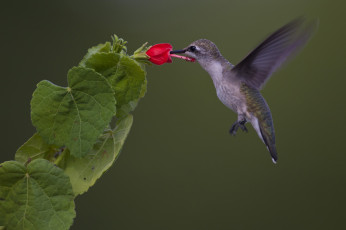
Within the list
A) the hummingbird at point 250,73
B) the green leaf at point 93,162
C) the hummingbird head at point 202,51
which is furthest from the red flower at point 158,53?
the hummingbird head at point 202,51

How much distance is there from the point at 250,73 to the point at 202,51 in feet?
0.58

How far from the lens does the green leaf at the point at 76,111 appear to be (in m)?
0.82

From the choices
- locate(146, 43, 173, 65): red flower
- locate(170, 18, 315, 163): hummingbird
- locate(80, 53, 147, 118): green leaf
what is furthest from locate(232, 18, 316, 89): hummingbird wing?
locate(80, 53, 147, 118): green leaf

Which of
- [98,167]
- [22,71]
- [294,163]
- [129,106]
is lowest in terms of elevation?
[294,163]

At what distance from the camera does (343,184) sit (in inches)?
178

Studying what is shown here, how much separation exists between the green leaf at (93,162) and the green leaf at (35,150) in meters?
0.03

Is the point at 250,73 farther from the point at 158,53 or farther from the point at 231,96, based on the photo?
the point at 158,53

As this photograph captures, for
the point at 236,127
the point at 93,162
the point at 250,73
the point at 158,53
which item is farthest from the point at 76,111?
the point at 250,73

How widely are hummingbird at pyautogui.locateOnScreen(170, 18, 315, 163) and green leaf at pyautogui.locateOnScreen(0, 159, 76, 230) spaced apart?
0.61m

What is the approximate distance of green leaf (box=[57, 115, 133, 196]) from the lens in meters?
0.85

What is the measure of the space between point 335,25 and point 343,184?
5.90ft

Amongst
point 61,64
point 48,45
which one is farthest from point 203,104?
point 48,45

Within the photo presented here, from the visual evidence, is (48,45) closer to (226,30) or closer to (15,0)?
(15,0)

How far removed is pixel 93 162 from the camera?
89 cm
